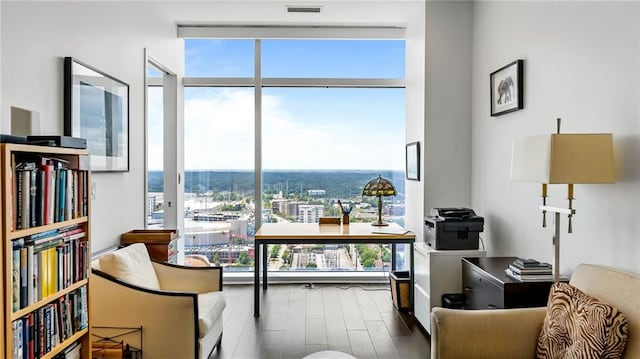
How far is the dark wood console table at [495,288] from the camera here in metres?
2.45

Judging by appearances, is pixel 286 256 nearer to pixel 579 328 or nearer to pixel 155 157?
pixel 155 157

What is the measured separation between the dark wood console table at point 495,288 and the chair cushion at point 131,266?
216 cm

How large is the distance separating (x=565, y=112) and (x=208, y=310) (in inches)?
99.9

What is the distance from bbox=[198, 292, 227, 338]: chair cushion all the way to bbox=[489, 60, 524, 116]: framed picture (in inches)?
101

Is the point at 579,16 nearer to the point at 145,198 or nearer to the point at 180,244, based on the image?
the point at 145,198

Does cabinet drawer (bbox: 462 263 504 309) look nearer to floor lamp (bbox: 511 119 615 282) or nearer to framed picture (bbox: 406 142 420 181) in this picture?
floor lamp (bbox: 511 119 615 282)

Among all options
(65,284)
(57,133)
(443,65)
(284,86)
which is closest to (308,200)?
Result: (284,86)

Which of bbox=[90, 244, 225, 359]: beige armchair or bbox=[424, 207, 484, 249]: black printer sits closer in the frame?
bbox=[90, 244, 225, 359]: beige armchair

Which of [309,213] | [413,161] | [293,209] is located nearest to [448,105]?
[413,161]

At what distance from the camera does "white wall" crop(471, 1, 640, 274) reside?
7.06 feet

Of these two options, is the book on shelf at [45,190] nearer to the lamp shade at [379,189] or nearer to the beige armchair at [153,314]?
the beige armchair at [153,314]

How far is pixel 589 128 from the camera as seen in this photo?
8.00ft

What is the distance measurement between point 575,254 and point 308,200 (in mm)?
3077

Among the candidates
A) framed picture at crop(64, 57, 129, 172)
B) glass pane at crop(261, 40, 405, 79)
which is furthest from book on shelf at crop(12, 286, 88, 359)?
glass pane at crop(261, 40, 405, 79)
